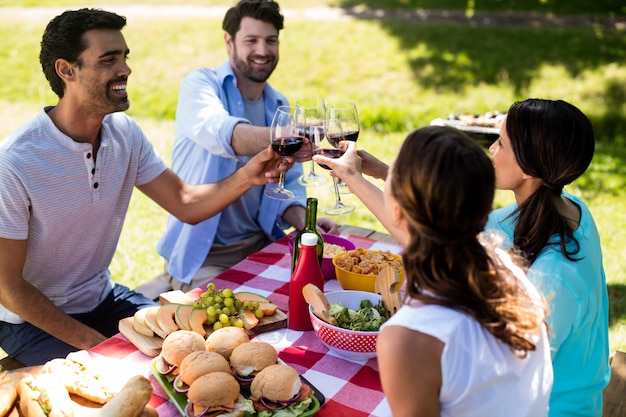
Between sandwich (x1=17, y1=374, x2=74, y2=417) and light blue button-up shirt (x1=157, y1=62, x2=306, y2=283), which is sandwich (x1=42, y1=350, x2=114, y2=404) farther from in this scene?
light blue button-up shirt (x1=157, y1=62, x2=306, y2=283)

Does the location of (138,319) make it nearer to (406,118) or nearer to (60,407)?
(60,407)

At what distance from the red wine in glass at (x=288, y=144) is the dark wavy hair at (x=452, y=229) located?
41.9 inches

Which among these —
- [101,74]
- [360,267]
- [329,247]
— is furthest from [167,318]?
[101,74]

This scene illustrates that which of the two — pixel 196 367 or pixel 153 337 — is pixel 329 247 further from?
pixel 196 367

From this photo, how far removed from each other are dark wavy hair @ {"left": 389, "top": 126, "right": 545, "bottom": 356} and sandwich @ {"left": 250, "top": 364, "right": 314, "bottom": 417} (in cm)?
47

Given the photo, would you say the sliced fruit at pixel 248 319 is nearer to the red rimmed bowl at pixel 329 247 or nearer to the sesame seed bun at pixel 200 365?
the sesame seed bun at pixel 200 365

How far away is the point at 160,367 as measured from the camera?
199cm

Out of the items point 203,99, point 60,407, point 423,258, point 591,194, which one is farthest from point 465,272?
point 591,194

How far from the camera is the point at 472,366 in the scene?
59.7 inches

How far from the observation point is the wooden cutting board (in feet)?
7.07

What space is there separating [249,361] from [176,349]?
24cm

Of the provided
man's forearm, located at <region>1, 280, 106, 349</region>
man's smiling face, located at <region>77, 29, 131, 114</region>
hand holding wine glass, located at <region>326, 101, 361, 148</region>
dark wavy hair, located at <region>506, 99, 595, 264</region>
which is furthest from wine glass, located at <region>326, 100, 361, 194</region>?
man's forearm, located at <region>1, 280, 106, 349</region>

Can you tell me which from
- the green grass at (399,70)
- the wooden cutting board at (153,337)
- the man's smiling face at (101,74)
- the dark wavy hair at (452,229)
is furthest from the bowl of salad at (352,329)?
the green grass at (399,70)

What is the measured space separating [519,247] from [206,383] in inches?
47.1
